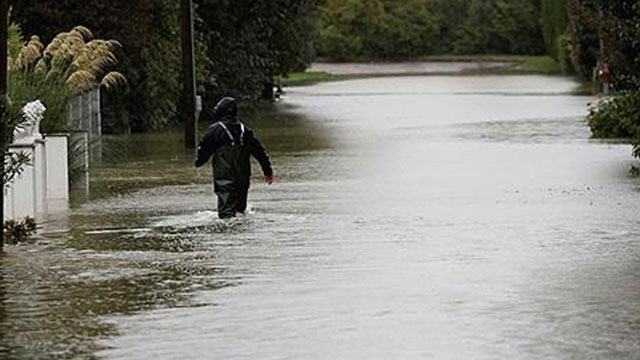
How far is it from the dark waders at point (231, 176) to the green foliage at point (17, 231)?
2.19m

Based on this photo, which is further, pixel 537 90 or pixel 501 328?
pixel 537 90

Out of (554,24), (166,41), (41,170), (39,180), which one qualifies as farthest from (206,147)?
(554,24)

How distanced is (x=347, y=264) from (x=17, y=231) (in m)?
4.46

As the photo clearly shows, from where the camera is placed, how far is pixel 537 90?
71.1 m

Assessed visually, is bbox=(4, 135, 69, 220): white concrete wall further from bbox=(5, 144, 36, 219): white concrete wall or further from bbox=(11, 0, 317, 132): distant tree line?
bbox=(11, 0, 317, 132): distant tree line

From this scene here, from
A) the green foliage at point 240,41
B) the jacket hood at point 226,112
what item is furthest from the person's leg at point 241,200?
the green foliage at point 240,41

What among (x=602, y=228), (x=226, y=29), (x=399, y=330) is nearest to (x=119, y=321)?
(x=399, y=330)

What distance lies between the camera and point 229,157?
20641 millimetres

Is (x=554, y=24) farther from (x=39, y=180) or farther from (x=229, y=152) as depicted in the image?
(x=229, y=152)

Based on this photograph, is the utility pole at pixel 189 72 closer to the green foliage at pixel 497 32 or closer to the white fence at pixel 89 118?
the white fence at pixel 89 118

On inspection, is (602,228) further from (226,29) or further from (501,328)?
(226,29)

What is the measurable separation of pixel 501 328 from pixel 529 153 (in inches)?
819

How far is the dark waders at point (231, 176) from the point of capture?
20484 mm

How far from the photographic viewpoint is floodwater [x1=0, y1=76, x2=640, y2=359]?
11.9 metres
